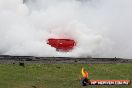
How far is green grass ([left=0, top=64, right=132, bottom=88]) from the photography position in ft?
168

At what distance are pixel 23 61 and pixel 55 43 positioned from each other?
14.2 meters

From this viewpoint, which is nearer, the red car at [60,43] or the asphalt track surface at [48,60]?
the asphalt track surface at [48,60]

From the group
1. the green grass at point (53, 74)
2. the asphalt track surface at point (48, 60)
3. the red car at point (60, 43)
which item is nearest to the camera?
the green grass at point (53, 74)

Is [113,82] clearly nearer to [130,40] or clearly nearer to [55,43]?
[55,43]

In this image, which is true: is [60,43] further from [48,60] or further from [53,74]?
[53,74]

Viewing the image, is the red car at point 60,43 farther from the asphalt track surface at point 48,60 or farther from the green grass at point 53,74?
the green grass at point 53,74

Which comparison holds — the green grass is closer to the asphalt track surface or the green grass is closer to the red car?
the asphalt track surface

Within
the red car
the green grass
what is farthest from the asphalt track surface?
the red car

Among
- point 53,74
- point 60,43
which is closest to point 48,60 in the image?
point 53,74

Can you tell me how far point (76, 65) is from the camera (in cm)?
6431

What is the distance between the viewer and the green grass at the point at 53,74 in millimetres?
51062

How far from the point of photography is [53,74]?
188ft

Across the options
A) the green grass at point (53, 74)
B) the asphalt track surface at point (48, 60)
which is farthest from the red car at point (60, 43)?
the green grass at point (53, 74)

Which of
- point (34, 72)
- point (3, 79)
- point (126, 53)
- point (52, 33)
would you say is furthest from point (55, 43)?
point (3, 79)
